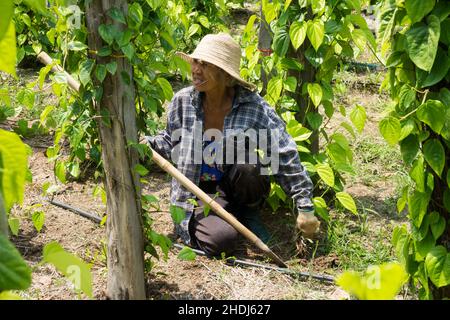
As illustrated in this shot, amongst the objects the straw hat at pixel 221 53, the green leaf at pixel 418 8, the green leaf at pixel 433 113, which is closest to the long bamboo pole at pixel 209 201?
the straw hat at pixel 221 53

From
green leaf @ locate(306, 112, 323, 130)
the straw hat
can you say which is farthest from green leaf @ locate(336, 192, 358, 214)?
the straw hat

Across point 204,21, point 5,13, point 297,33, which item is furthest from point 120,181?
point 204,21

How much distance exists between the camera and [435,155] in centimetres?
187

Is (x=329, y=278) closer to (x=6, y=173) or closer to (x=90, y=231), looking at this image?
(x=90, y=231)

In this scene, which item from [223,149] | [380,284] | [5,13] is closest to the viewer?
[380,284]

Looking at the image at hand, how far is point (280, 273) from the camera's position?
262 centimetres

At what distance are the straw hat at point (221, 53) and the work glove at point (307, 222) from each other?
2.14 feet

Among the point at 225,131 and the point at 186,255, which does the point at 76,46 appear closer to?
the point at 186,255

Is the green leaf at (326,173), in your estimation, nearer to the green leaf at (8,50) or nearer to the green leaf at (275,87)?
the green leaf at (275,87)

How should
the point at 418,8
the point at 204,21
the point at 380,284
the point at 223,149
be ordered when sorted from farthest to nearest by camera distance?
the point at 204,21 → the point at 223,149 → the point at 418,8 → the point at 380,284

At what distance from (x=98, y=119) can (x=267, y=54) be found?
1.49m

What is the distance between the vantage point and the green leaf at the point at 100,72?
193cm

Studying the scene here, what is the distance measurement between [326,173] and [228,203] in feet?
1.62
